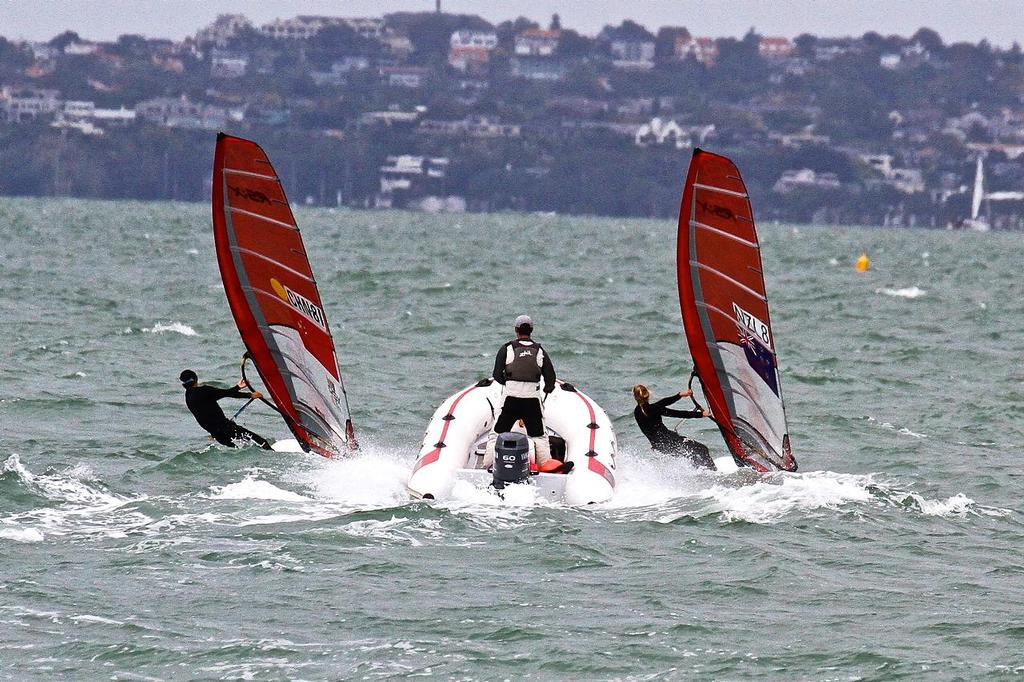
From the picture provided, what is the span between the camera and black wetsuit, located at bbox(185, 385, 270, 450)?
634 inches

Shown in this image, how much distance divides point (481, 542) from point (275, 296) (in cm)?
402

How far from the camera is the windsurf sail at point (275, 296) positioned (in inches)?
621

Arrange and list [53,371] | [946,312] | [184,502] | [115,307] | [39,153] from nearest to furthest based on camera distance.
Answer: [184,502]
[53,371]
[115,307]
[946,312]
[39,153]

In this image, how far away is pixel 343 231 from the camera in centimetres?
8850

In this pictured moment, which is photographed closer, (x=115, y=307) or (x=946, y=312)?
(x=115, y=307)

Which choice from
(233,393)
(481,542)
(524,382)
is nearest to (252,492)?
(233,393)

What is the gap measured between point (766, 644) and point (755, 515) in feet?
11.6

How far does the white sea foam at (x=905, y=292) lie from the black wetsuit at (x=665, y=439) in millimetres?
29384

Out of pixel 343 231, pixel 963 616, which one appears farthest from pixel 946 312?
pixel 343 231

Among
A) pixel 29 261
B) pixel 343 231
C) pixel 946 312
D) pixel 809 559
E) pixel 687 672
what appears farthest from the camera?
pixel 343 231

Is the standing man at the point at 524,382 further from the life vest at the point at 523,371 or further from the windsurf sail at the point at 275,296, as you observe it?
the windsurf sail at the point at 275,296

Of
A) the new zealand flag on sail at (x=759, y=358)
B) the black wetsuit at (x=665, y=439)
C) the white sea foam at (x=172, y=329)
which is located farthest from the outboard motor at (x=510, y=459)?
the white sea foam at (x=172, y=329)

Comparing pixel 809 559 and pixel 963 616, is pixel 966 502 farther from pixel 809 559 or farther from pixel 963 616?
pixel 963 616

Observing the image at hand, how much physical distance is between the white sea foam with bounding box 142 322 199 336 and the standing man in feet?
45.5
